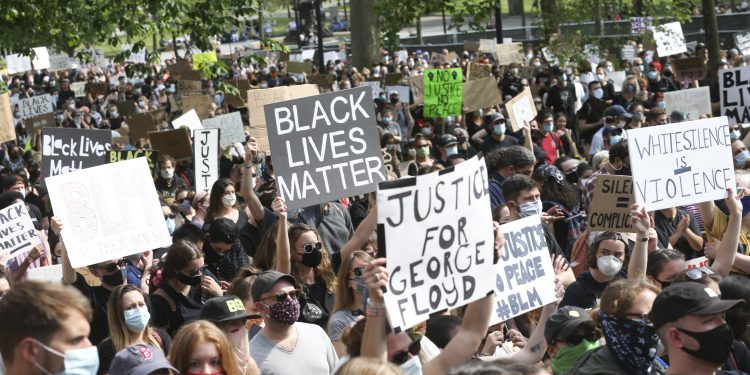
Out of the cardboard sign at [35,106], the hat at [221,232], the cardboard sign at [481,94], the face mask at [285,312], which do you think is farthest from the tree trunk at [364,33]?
the face mask at [285,312]

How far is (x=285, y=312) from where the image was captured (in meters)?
5.82

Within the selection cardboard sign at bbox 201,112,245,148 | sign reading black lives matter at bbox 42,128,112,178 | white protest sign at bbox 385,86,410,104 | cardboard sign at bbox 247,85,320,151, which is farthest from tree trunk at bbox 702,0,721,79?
sign reading black lives matter at bbox 42,128,112,178

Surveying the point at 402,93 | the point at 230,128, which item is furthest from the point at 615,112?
the point at 402,93

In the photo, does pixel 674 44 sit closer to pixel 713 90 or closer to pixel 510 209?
pixel 713 90

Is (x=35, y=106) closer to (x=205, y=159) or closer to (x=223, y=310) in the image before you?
(x=205, y=159)

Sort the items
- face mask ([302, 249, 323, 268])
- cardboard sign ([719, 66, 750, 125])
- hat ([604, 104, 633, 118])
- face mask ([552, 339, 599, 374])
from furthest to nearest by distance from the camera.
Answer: hat ([604, 104, 633, 118]) < cardboard sign ([719, 66, 750, 125]) < face mask ([302, 249, 323, 268]) < face mask ([552, 339, 599, 374])

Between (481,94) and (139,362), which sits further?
(481,94)

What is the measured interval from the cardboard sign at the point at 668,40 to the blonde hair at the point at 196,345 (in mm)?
20609

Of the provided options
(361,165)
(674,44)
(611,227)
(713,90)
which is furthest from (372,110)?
(674,44)

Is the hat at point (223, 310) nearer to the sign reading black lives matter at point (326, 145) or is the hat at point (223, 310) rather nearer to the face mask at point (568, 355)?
the face mask at point (568, 355)

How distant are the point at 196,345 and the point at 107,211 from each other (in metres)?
3.64

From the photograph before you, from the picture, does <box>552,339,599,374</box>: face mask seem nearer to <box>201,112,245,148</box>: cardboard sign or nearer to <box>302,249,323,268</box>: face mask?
<box>302,249,323,268</box>: face mask

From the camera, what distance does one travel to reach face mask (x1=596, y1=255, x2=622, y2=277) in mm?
7023

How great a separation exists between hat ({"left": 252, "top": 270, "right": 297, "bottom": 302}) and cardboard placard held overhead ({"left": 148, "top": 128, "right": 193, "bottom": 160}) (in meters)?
9.32
